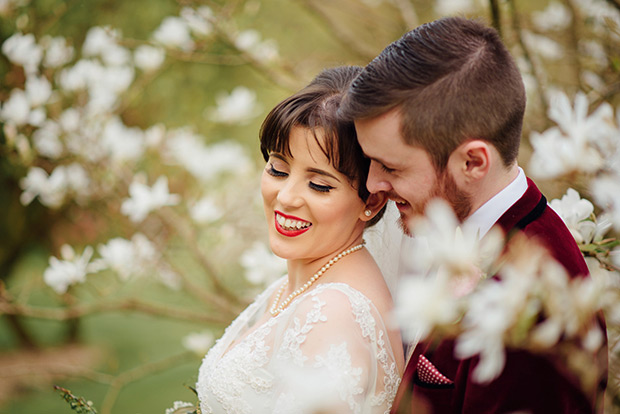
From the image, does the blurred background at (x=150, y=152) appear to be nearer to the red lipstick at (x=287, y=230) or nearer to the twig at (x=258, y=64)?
the twig at (x=258, y=64)

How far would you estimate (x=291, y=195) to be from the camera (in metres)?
1.58

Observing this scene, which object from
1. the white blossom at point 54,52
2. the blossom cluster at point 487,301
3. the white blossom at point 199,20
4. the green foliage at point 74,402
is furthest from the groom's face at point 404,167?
the white blossom at point 54,52

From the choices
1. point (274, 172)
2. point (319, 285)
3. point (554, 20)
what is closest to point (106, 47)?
point (274, 172)

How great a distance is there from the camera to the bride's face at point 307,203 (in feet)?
5.13

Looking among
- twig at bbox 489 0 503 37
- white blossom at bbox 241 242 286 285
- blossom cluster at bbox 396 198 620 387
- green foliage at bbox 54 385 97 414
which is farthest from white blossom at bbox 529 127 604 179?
white blossom at bbox 241 242 286 285

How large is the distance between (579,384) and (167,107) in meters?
4.30

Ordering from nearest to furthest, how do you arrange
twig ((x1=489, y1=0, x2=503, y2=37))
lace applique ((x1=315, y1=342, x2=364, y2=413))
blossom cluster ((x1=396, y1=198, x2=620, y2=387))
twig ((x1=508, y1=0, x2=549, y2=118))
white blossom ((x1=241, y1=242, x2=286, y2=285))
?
blossom cluster ((x1=396, y1=198, x2=620, y2=387)), lace applique ((x1=315, y1=342, x2=364, y2=413)), twig ((x1=489, y1=0, x2=503, y2=37)), twig ((x1=508, y1=0, x2=549, y2=118)), white blossom ((x1=241, y1=242, x2=286, y2=285))

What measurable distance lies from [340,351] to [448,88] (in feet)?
2.16

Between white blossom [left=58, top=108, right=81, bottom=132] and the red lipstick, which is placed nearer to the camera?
the red lipstick

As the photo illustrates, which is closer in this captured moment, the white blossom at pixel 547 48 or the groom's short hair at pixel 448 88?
the groom's short hair at pixel 448 88

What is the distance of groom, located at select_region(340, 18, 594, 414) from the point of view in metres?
1.27

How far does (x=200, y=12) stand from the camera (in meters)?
2.82

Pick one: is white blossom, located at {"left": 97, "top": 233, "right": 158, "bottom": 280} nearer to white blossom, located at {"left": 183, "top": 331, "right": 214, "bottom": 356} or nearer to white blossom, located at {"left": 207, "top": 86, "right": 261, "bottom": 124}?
white blossom, located at {"left": 183, "top": 331, "right": 214, "bottom": 356}

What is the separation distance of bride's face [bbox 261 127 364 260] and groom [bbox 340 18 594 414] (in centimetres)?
19
